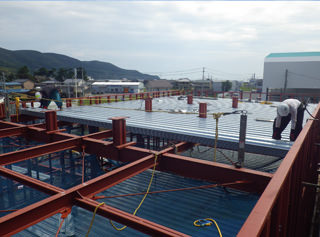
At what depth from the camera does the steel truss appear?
3311mm

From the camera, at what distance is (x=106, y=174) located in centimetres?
486

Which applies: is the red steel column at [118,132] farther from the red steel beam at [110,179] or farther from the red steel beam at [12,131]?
the red steel beam at [12,131]

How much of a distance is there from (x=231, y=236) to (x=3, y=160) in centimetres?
687

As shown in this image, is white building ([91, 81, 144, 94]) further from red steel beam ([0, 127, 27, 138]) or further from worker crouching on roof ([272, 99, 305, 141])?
worker crouching on roof ([272, 99, 305, 141])

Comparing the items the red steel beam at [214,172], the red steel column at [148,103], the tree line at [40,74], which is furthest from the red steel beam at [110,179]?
the tree line at [40,74]

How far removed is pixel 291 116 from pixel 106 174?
6.94 m

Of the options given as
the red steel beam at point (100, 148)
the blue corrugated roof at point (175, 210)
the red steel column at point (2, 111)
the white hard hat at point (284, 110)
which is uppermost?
the white hard hat at point (284, 110)

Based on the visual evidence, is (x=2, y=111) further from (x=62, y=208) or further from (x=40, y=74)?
(x=40, y=74)

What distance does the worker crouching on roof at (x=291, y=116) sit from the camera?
817 cm

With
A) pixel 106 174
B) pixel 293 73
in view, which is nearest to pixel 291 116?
pixel 106 174

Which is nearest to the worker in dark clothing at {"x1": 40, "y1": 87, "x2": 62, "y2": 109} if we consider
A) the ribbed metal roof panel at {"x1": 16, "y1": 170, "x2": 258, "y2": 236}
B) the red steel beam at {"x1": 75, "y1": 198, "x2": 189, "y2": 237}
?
the ribbed metal roof panel at {"x1": 16, "y1": 170, "x2": 258, "y2": 236}

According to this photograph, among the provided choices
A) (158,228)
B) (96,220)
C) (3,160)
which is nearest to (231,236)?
(96,220)

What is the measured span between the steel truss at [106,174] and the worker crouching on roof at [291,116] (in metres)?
3.35

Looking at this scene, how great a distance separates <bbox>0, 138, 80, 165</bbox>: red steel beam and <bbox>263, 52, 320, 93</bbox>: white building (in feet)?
118
